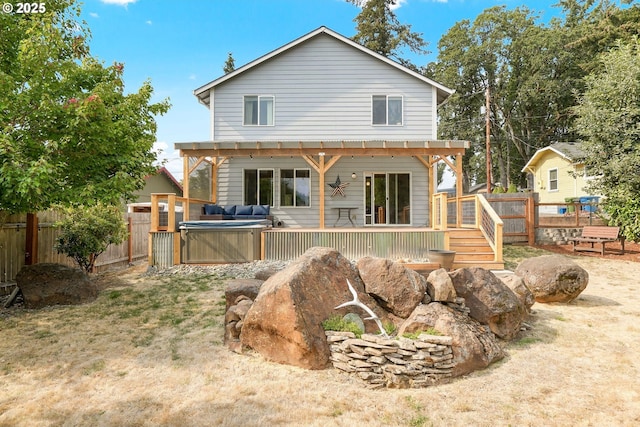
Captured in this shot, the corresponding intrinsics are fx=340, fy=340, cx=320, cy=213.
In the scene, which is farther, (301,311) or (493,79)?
(493,79)

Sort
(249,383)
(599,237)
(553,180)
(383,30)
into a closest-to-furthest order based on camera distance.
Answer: (249,383)
(599,237)
(553,180)
(383,30)

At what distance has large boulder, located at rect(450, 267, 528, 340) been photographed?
4.48 metres

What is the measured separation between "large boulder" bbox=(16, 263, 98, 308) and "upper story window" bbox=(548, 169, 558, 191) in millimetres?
23521

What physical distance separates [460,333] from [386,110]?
10186 millimetres

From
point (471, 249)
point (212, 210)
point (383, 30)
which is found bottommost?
point (471, 249)

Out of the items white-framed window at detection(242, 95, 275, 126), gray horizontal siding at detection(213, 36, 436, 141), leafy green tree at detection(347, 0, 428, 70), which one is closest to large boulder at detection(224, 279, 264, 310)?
gray horizontal siding at detection(213, 36, 436, 141)

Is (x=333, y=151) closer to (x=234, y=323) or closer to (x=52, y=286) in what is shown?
(x=234, y=323)

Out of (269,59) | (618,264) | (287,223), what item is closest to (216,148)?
(287,223)

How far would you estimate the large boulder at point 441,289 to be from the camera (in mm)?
4352

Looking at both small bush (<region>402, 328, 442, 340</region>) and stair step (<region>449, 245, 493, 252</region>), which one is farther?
stair step (<region>449, 245, 493, 252</region>)

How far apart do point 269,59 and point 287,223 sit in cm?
610

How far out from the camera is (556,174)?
20453 mm

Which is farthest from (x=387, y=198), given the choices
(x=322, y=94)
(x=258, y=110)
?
(x=258, y=110)

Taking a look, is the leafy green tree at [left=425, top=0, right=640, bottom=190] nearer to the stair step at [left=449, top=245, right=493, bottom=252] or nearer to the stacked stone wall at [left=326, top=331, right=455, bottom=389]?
the stair step at [left=449, top=245, right=493, bottom=252]
